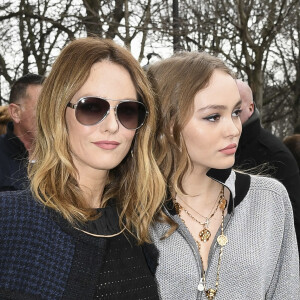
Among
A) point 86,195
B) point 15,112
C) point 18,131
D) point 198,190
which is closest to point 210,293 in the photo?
point 198,190

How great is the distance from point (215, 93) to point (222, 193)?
0.56 metres

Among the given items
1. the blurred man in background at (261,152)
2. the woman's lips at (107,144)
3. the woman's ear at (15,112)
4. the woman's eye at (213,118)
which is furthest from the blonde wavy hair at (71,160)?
the woman's ear at (15,112)

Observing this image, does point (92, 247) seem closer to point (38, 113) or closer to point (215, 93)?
point (38, 113)

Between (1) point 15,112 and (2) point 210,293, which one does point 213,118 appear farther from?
(1) point 15,112

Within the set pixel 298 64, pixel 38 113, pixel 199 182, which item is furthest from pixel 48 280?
pixel 298 64

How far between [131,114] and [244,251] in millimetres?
846

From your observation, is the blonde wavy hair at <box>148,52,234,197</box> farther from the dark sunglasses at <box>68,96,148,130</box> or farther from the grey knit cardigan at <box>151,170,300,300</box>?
the dark sunglasses at <box>68,96,148,130</box>

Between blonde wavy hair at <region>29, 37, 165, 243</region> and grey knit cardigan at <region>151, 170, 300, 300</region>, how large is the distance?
0.22 m

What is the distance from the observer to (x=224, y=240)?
251 centimetres

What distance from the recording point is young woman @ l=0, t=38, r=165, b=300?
1897mm

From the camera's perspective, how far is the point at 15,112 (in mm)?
5023

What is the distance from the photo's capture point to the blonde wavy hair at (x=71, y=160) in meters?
2.11

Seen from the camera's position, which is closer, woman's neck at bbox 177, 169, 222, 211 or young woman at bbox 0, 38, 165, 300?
young woman at bbox 0, 38, 165, 300

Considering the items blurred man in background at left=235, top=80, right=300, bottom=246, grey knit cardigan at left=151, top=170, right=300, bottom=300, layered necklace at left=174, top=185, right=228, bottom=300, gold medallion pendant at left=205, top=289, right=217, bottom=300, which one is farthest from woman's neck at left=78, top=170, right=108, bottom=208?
blurred man in background at left=235, top=80, right=300, bottom=246
